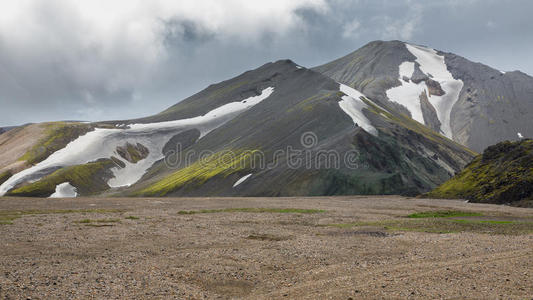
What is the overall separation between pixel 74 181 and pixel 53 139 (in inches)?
1664

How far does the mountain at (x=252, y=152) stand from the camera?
8831 cm

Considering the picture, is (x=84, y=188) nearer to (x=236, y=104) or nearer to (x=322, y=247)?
(x=236, y=104)

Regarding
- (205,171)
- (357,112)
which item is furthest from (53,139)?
(357,112)

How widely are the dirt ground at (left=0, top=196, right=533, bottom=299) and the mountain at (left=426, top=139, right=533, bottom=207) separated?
27.4m

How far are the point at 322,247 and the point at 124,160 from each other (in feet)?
460

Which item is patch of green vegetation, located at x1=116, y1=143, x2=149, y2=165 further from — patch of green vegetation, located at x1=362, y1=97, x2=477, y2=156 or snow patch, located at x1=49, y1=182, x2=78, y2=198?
patch of green vegetation, located at x1=362, y1=97, x2=477, y2=156

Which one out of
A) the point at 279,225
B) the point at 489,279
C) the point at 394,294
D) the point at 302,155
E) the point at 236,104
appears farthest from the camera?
the point at 236,104

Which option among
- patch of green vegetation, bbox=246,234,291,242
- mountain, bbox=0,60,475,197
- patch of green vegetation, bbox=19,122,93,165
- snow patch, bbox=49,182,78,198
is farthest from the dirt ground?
patch of green vegetation, bbox=19,122,93,165

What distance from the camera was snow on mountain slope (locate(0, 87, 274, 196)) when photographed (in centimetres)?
13400

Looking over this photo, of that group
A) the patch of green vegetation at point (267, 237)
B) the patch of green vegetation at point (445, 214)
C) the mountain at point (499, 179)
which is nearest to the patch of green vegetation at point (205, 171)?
the mountain at point (499, 179)

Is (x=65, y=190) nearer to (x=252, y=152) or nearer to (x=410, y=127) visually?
(x=252, y=152)

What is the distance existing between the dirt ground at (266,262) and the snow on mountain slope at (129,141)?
113 meters

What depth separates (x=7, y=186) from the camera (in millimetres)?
120375

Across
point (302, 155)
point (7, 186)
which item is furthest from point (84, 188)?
point (302, 155)
